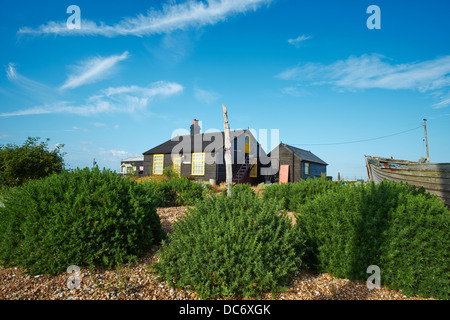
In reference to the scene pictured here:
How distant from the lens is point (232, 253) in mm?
3539

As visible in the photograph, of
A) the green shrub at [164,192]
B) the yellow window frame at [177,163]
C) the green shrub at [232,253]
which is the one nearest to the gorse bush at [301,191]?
the green shrub at [164,192]

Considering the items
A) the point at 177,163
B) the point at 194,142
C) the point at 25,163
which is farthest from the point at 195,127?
the point at 25,163

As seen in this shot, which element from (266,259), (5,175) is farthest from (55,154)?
(266,259)

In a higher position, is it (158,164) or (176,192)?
(158,164)

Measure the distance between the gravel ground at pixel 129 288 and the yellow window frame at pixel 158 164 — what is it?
76.0ft

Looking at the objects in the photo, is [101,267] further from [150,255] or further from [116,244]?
[150,255]

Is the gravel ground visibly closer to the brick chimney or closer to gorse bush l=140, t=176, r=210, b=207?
gorse bush l=140, t=176, r=210, b=207

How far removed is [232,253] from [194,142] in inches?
912

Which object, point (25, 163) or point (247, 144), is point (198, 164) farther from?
point (25, 163)

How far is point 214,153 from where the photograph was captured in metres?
22.6

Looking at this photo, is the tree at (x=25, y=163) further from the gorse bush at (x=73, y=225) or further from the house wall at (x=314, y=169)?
the house wall at (x=314, y=169)

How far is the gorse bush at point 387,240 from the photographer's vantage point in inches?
144

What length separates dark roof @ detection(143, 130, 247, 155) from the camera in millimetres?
24219

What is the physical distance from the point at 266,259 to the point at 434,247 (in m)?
2.48
